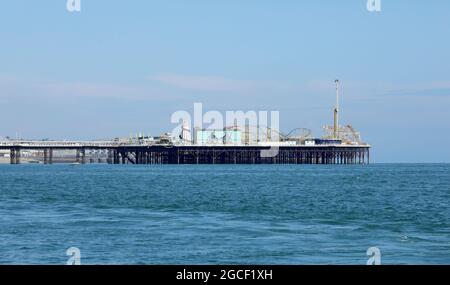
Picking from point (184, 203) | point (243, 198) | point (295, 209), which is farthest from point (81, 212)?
point (243, 198)

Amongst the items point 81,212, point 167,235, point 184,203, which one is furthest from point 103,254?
point 184,203

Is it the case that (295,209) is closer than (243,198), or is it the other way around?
(295,209)

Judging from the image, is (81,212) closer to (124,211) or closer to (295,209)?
(124,211)
